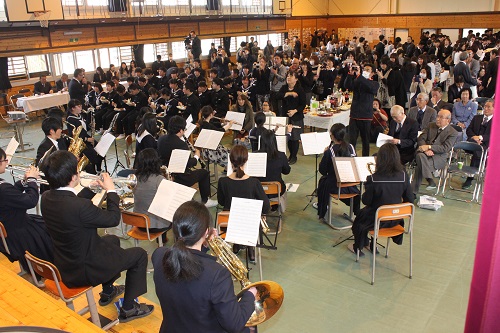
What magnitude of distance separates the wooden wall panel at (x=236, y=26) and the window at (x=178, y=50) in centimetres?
229

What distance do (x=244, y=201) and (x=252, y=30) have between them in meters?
18.7

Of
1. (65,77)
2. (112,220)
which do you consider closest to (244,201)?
(112,220)

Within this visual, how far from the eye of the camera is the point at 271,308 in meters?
2.81

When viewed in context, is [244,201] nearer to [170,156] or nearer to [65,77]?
[170,156]

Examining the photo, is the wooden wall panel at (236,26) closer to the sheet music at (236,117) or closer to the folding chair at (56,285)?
the sheet music at (236,117)

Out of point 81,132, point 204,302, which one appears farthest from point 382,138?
point 81,132

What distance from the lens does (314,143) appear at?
20.4 ft

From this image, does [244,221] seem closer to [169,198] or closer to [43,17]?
[169,198]

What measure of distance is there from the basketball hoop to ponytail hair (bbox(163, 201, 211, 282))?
42.5 ft

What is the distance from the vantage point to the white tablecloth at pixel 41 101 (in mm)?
11414

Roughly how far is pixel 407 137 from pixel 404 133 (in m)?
0.08

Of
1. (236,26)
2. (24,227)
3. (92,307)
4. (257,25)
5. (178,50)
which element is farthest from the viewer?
(257,25)

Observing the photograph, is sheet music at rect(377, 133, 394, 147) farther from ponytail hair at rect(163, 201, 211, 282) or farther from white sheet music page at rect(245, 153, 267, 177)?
ponytail hair at rect(163, 201, 211, 282)

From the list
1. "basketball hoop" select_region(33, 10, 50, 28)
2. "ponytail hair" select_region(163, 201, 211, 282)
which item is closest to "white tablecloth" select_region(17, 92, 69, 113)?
"basketball hoop" select_region(33, 10, 50, 28)
